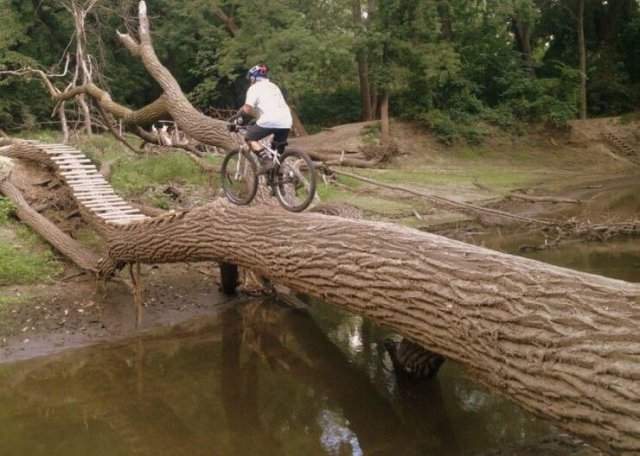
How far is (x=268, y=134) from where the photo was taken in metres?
7.12

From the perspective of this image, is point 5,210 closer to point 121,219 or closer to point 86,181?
point 86,181

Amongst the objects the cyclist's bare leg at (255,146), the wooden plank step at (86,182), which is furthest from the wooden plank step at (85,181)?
the cyclist's bare leg at (255,146)

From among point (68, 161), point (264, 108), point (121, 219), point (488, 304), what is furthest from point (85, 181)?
point (488, 304)

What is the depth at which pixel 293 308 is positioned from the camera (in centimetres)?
947

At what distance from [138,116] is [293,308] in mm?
3718

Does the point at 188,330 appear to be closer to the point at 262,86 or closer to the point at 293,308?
the point at 293,308

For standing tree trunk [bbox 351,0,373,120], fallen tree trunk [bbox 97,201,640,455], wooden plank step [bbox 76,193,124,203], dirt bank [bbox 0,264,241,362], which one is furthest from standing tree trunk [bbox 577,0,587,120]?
fallen tree trunk [bbox 97,201,640,455]

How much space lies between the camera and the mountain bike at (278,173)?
22.3 ft

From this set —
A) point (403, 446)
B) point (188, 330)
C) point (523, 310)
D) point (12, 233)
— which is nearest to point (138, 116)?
point (12, 233)

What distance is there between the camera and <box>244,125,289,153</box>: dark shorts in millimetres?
7070

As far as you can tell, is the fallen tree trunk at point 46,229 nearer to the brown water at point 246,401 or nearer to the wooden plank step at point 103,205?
the wooden plank step at point 103,205

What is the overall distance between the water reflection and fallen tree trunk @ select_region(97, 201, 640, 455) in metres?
1.23

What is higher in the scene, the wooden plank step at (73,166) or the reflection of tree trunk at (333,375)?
the wooden plank step at (73,166)

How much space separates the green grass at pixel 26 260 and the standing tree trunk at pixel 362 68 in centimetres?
1346
